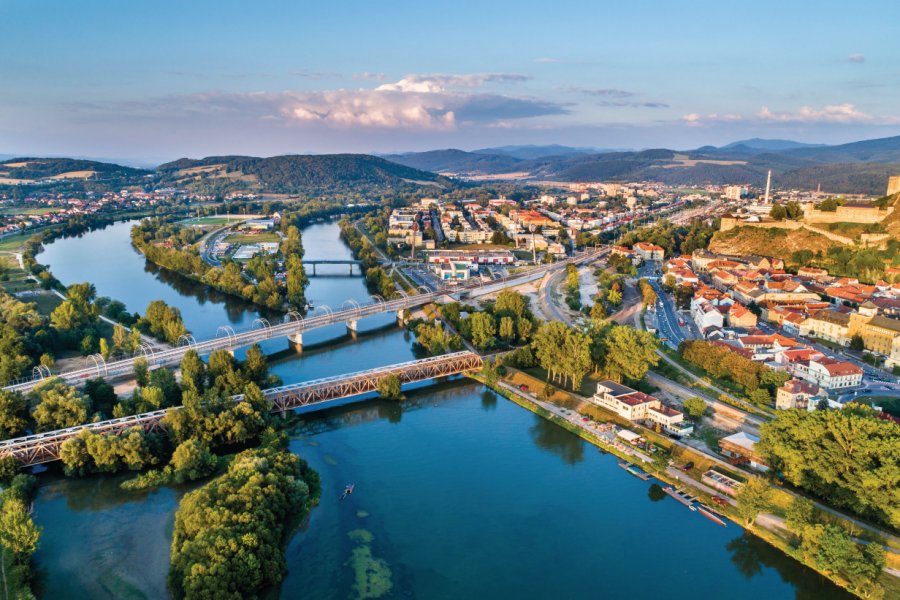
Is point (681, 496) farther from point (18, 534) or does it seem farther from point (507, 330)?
point (18, 534)

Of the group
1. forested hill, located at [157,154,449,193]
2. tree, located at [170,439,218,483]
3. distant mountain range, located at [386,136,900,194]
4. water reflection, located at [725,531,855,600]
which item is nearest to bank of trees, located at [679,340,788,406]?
water reflection, located at [725,531,855,600]

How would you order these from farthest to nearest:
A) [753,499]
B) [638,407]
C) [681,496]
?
1. [638,407]
2. [681,496]
3. [753,499]

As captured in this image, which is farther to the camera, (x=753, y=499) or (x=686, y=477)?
(x=686, y=477)

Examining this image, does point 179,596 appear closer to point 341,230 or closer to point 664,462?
point 664,462

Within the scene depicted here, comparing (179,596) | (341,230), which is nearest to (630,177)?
(341,230)

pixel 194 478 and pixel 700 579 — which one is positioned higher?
pixel 194 478

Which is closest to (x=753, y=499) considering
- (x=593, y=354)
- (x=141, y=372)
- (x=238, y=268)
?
(x=593, y=354)

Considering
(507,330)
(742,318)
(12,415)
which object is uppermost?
(12,415)

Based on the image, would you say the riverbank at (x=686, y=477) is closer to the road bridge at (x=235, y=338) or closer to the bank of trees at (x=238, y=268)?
the road bridge at (x=235, y=338)
